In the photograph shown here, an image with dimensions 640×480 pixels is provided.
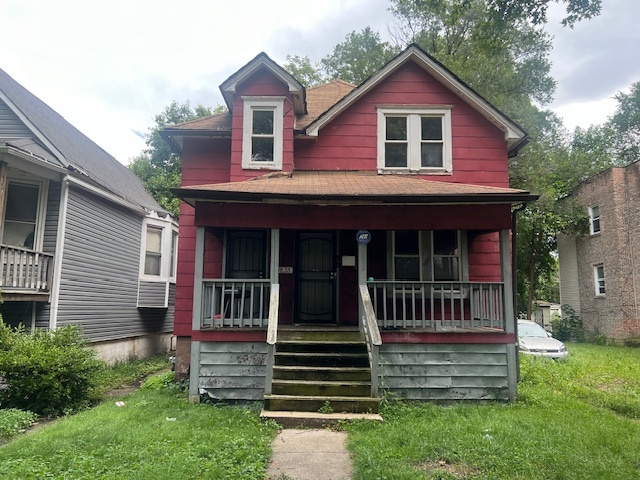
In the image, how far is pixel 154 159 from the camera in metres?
29.4

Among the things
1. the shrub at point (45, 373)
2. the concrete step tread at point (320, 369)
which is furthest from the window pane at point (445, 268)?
the shrub at point (45, 373)

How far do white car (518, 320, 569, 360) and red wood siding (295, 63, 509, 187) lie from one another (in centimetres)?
519

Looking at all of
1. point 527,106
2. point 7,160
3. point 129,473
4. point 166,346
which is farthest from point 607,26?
point 527,106

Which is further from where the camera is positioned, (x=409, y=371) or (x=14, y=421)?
(x=409, y=371)

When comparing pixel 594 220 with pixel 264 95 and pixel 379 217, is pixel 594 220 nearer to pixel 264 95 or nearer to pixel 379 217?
pixel 379 217

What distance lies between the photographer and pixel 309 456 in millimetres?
4742

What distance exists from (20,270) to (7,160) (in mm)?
2202

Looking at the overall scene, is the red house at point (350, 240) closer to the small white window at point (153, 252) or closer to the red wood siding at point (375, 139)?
the red wood siding at point (375, 139)

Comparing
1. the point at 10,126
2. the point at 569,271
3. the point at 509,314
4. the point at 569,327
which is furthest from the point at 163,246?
the point at 569,271

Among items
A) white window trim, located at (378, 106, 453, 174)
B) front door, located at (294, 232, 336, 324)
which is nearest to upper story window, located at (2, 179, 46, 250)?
front door, located at (294, 232, 336, 324)

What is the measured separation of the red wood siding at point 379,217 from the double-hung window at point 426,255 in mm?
1654

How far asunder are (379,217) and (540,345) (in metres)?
7.78

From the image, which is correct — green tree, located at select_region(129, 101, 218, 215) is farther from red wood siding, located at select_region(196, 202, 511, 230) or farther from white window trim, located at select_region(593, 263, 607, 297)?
white window trim, located at select_region(593, 263, 607, 297)

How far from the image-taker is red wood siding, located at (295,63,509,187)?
390 inches
